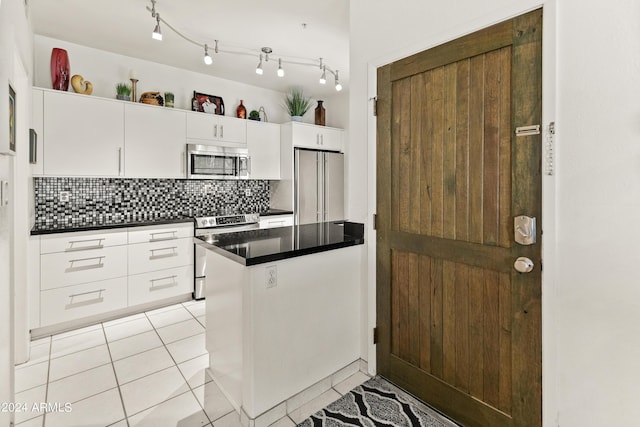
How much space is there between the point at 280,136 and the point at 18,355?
11.5 ft

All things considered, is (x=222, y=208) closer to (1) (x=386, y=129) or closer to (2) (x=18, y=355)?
(2) (x=18, y=355)

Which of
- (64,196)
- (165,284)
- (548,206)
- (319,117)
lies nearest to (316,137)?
(319,117)

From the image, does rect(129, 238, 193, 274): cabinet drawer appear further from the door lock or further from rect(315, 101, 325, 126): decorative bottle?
the door lock

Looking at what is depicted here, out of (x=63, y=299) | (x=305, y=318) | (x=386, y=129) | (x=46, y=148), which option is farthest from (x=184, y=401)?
(x=46, y=148)

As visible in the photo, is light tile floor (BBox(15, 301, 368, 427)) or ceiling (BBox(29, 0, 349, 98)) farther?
ceiling (BBox(29, 0, 349, 98))

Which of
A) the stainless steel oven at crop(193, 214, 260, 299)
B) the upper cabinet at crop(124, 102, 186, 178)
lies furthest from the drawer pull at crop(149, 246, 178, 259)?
the upper cabinet at crop(124, 102, 186, 178)

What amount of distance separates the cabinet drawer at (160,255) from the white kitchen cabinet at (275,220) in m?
0.95

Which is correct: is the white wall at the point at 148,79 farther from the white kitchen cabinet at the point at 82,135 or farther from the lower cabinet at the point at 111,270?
the lower cabinet at the point at 111,270

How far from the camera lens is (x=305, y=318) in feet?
6.46

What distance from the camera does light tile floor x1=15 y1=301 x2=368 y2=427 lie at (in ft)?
6.08

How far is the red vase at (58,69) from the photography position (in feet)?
10.2

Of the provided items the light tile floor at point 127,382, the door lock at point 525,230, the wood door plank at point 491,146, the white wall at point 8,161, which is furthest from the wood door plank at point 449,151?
the white wall at point 8,161

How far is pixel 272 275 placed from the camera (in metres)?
1.79

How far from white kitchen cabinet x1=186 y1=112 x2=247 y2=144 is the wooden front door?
2.52 meters
